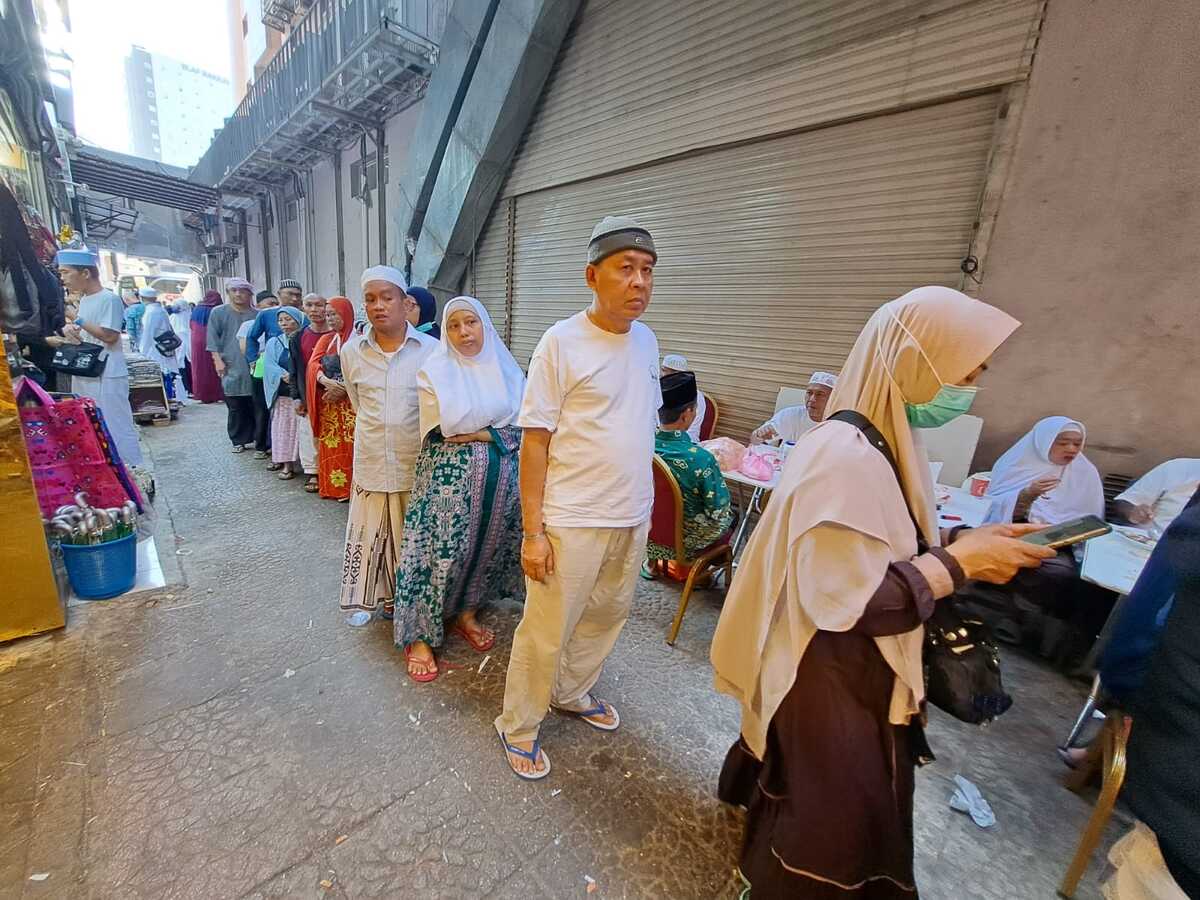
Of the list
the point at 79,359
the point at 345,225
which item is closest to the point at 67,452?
the point at 79,359

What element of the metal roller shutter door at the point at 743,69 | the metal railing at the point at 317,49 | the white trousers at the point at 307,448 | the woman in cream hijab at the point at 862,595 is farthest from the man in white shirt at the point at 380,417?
the metal railing at the point at 317,49

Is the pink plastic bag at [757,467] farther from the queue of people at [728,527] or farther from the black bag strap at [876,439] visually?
the black bag strap at [876,439]

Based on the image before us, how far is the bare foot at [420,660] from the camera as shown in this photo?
217 cm

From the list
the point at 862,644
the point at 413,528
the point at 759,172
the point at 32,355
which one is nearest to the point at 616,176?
the point at 759,172

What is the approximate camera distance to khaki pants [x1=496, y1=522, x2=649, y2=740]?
5.04 feet

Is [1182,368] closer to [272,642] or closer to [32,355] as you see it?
[272,642]

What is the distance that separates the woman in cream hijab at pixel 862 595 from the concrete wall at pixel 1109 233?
2.68 meters

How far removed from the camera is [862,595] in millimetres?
966

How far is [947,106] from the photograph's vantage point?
318cm

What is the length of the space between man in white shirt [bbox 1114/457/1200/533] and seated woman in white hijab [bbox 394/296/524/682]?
3335 mm

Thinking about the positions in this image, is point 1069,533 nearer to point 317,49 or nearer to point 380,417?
point 380,417

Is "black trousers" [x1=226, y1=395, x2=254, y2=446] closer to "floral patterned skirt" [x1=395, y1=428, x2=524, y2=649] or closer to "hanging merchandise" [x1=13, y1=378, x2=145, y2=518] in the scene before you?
"hanging merchandise" [x1=13, y1=378, x2=145, y2=518]

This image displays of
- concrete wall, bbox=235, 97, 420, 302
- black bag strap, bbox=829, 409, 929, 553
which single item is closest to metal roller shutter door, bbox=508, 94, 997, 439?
black bag strap, bbox=829, 409, 929, 553

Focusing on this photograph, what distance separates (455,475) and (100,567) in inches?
82.0
